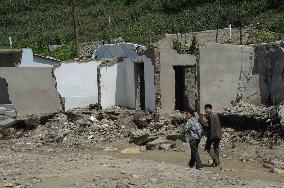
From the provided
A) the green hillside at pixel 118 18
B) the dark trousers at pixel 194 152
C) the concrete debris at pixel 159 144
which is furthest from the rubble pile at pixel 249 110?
the green hillside at pixel 118 18

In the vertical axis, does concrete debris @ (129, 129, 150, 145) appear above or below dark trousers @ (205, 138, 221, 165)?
below

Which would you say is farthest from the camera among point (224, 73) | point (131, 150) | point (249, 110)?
point (224, 73)

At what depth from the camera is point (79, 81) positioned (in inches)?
901

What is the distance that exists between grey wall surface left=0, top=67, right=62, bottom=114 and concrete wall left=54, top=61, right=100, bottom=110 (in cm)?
40

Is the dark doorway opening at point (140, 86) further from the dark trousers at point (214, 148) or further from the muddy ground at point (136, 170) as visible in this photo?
the dark trousers at point (214, 148)

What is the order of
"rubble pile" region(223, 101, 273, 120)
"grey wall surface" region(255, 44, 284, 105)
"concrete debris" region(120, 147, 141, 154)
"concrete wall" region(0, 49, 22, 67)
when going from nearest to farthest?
"concrete debris" region(120, 147, 141, 154), "rubble pile" region(223, 101, 273, 120), "grey wall surface" region(255, 44, 284, 105), "concrete wall" region(0, 49, 22, 67)

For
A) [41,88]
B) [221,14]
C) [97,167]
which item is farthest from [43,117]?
[221,14]

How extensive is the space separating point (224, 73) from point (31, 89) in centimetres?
871

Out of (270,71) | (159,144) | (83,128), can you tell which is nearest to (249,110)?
(270,71)

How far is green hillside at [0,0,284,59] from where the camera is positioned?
4462 centimetres

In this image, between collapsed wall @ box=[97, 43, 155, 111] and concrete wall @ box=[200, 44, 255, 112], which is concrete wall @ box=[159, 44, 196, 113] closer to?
concrete wall @ box=[200, 44, 255, 112]

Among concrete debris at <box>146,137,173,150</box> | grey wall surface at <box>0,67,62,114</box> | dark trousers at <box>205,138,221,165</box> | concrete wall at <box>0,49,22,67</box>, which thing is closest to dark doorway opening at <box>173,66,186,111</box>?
concrete debris at <box>146,137,173,150</box>

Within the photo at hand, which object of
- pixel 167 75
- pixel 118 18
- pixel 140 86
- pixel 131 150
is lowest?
pixel 131 150

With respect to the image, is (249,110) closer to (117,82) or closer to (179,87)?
(179,87)
